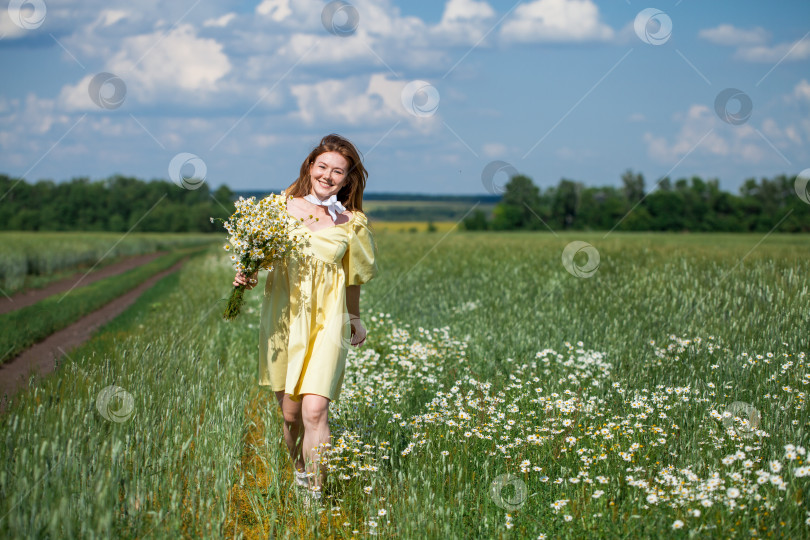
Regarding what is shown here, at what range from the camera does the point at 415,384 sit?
6730 millimetres

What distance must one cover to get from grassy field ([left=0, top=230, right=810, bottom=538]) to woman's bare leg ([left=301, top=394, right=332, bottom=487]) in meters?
0.16

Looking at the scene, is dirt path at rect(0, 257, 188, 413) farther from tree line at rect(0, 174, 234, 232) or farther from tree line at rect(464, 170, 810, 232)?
tree line at rect(464, 170, 810, 232)

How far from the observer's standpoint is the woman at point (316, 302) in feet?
14.2

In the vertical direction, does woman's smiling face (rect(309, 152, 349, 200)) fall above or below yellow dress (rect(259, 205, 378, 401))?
above

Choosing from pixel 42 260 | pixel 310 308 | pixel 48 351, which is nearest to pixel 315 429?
pixel 310 308

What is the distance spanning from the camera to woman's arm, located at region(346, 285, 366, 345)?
15.3ft

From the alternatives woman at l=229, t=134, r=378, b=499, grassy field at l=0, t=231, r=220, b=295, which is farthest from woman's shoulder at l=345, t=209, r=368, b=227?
grassy field at l=0, t=231, r=220, b=295

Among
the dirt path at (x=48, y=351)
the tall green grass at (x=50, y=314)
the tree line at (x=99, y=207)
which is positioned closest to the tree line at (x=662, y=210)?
the tree line at (x=99, y=207)

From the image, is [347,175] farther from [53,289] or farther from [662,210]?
[662,210]

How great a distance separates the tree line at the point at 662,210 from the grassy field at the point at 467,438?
70.7 metres

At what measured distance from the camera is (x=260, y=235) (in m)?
4.28

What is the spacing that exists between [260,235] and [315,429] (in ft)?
4.17

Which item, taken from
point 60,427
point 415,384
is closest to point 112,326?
point 415,384

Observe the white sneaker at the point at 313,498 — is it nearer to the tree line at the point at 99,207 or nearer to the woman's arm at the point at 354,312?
the woman's arm at the point at 354,312
